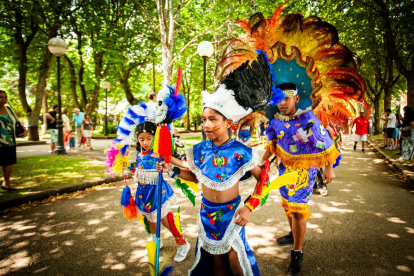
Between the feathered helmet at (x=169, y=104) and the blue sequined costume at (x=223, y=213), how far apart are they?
47 cm

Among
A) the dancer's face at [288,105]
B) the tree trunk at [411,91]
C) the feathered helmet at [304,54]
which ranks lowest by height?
the dancer's face at [288,105]

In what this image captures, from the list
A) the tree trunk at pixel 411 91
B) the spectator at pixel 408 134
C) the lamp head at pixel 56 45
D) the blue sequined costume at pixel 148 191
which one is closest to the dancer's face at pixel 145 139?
the blue sequined costume at pixel 148 191

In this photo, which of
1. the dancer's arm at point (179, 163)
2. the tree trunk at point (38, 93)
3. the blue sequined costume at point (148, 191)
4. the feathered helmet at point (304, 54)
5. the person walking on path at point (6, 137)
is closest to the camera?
the dancer's arm at point (179, 163)

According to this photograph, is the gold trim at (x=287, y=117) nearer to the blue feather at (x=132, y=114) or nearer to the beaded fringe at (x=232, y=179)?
the beaded fringe at (x=232, y=179)

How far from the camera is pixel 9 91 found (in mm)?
28172

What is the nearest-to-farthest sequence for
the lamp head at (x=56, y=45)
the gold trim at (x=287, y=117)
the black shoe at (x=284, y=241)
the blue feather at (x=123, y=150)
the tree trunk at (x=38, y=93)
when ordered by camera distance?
the gold trim at (x=287, y=117) < the blue feather at (x=123, y=150) < the black shoe at (x=284, y=241) < the lamp head at (x=56, y=45) < the tree trunk at (x=38, y=93)

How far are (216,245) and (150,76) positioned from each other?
28422 millimetres

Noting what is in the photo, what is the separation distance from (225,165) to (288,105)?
3.69 feet

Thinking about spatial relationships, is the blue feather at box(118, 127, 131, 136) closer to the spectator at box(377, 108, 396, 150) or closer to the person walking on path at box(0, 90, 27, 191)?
the person walking on path at box(0, 90, 27, 191)

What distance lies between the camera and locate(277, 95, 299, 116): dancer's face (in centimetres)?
253

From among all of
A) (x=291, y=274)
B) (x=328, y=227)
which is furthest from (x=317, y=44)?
(x=328, y=227)

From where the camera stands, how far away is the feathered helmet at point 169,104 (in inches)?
76.2

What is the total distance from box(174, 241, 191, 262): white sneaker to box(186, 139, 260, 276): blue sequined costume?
81 cm

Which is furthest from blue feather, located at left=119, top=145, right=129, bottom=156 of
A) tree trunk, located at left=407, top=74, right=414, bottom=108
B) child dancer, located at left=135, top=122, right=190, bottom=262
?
tree trunk, located at left=407, top=74, right=414, bottom=108
